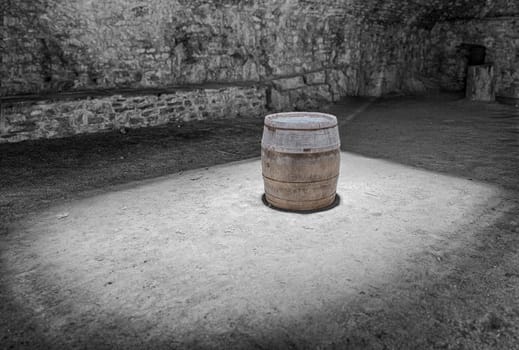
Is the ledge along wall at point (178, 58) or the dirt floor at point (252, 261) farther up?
the ledge along wall at point (178, 58)

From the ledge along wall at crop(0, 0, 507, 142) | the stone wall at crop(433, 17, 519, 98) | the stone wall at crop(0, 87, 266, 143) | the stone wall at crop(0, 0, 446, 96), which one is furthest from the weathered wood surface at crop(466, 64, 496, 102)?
the stone wall at crop(0, 87, 266, 143)

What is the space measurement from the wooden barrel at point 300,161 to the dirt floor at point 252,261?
0.20m

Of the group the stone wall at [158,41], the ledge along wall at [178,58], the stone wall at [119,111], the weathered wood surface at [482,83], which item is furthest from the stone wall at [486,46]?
the stone wall at [119,111]

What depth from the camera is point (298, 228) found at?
3348 millimetres

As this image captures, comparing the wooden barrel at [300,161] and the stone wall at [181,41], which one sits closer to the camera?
the wooden barrel at [300,161]

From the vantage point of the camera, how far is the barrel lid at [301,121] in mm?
3426

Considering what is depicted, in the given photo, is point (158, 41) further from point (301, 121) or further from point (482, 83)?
point (482, 83)

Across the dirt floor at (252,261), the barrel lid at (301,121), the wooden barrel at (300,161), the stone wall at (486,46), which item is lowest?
the dirt floor at (252,261)

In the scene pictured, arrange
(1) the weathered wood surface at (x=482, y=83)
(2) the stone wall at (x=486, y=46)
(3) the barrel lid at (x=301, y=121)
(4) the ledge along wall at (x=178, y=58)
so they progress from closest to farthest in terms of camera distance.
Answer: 1. (3) the barrel lid at (x=301, y=121)
2. (4) the ledge along wall at (x=178, y=58)
3. (1) the weathered wood surface at (x=482, y=83)
4. (2) the stone wall at (x=486, y=46)

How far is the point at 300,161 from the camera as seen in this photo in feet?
11.3

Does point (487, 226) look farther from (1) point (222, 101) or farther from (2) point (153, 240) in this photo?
(1) point (222, 101)

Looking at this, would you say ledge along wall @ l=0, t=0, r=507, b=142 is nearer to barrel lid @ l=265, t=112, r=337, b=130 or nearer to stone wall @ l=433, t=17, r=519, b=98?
stone wall @ l=433, t=17, r=519, b=98

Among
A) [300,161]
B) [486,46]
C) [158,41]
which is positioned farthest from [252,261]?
[486,46]

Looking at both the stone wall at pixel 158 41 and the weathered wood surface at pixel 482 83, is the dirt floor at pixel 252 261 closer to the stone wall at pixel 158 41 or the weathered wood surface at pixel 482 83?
the stone wall at pixel 158 41
